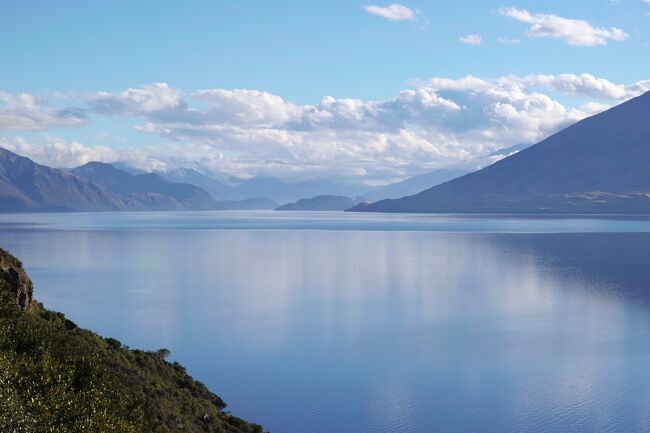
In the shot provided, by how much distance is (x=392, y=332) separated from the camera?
6956 cm

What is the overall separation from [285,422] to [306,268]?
275ft

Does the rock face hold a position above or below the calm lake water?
above

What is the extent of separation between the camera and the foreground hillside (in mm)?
25719

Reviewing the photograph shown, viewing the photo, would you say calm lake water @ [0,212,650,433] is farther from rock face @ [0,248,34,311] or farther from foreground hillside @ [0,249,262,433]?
rock face @ [0,248,34,311]

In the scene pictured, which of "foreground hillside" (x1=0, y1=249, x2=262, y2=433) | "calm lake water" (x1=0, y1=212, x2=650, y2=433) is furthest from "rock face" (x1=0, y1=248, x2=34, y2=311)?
"calm lake water" (x1=0, y1=212, x2=650, y2=433)

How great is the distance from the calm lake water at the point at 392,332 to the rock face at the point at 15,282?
50.3 ft

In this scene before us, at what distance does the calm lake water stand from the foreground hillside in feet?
19.4

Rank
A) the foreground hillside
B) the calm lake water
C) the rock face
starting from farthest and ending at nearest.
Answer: the calm lake water → the rock face → the foreground hillside

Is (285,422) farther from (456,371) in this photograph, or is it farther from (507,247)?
(507,247)

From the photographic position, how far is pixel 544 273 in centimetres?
11894

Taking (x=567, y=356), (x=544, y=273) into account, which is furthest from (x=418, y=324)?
(x=544, y=273)

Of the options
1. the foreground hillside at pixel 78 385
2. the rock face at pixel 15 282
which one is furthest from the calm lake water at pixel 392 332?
the rock face at pixel 15 282

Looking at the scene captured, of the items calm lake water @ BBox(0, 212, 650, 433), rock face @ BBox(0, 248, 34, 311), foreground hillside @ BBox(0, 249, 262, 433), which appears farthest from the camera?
calm lake water @ BBox(0, 212, 650, 433)

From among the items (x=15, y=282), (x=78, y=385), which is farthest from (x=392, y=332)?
(x=78, y=385)
